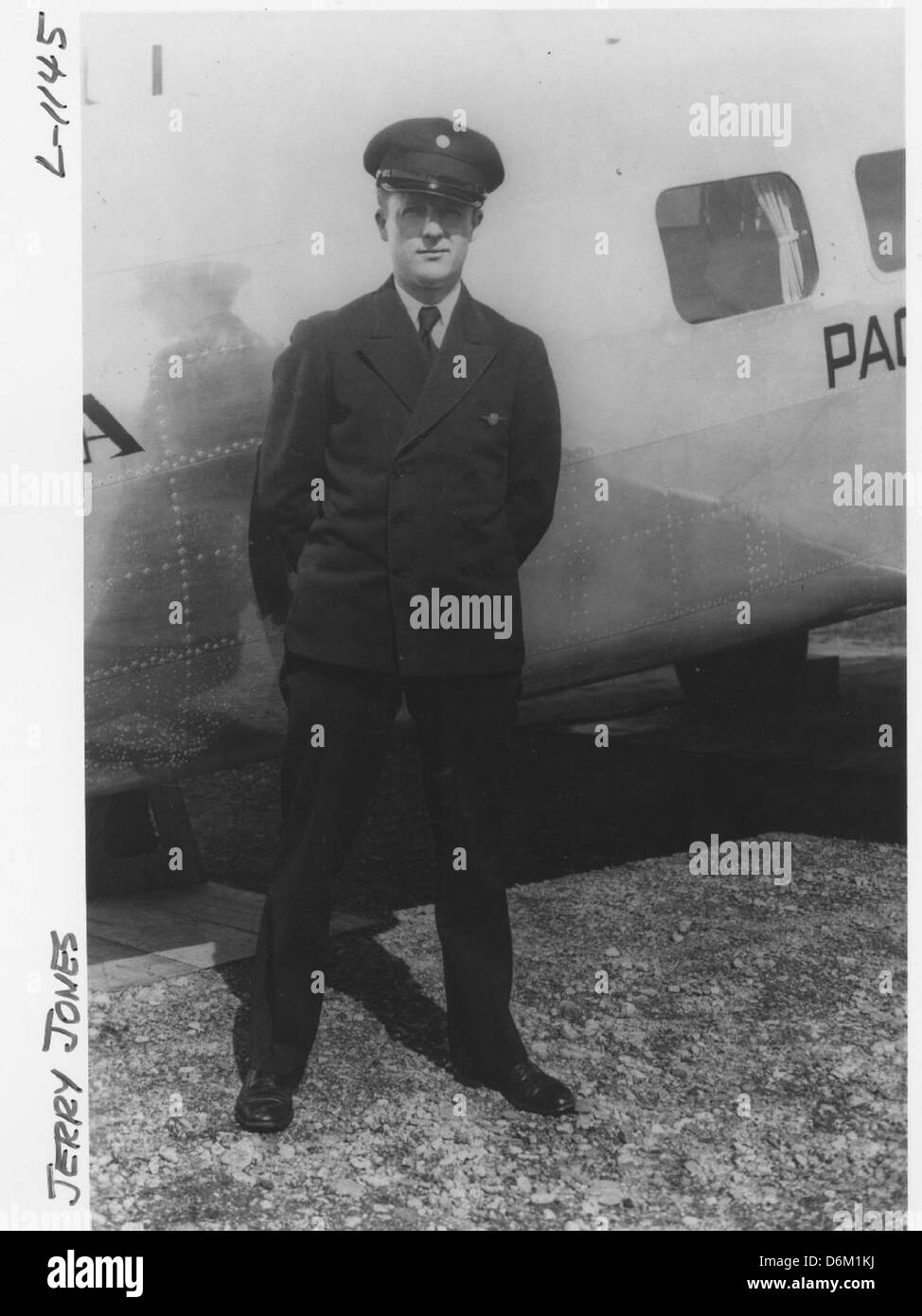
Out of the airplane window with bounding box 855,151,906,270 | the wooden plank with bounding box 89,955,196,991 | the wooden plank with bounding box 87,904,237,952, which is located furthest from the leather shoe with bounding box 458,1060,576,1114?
the airplane window with bounding box 855,151,906,270

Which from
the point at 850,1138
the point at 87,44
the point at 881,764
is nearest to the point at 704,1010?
the point at 850,1138

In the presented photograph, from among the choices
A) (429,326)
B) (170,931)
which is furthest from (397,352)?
(170,931)

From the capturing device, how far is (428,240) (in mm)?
5227

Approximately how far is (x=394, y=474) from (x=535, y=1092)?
2.15 metres

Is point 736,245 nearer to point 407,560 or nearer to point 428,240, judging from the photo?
point 428,240

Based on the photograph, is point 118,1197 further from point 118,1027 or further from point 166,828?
point 166,828

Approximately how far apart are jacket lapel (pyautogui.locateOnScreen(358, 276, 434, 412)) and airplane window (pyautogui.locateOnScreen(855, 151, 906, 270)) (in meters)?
2.45

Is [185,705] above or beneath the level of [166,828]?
above

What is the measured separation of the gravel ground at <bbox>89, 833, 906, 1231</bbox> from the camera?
16.3 ft

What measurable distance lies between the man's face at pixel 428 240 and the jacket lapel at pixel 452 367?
0.28 ft

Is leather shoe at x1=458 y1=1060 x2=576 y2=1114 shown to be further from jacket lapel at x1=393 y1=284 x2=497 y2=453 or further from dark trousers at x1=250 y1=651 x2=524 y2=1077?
jacket lapel at x1=393 y1=284 x2=497 y2=453

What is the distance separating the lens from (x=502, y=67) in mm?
5715

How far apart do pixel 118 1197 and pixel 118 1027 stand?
1185 millimetres

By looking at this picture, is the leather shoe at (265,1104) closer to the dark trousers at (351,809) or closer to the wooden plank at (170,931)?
the dark trousers at (351,809)
